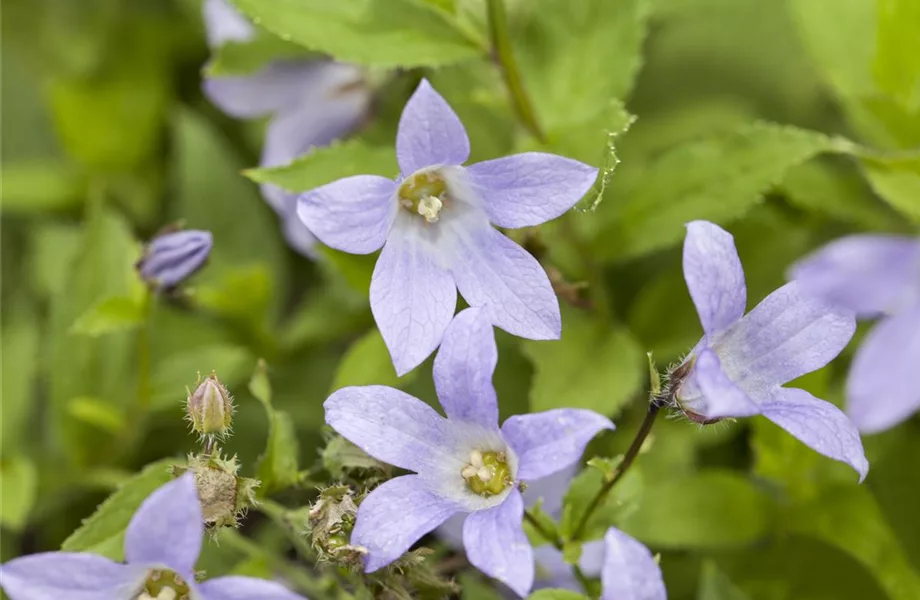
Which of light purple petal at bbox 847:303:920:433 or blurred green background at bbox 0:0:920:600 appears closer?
light purple petal at bbox 847:303:920:433

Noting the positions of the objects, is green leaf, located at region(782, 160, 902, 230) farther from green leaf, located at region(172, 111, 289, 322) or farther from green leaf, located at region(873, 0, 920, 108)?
green leaf, located at region(172, 111, 289, 322)

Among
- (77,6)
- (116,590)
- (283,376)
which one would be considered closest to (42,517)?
(283,376)

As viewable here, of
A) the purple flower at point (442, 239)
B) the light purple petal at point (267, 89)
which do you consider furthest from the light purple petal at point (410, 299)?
the light purple petal at point (267, 89)

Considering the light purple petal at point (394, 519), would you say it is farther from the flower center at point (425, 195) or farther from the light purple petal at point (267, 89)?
the light purple petal at point (267, 89)

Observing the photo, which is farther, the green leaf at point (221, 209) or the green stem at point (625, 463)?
the green leaf at point (221, 209)

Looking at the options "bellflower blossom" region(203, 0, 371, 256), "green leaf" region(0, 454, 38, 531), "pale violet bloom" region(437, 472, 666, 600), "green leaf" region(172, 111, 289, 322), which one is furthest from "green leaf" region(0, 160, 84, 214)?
"pale violet bloom" region(437, 472, 666, 600)

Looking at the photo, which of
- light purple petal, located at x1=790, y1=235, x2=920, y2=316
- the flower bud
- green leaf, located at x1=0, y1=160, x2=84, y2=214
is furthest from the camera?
green leaf, located at x1=0, y1=160, x2=84, y2=214
